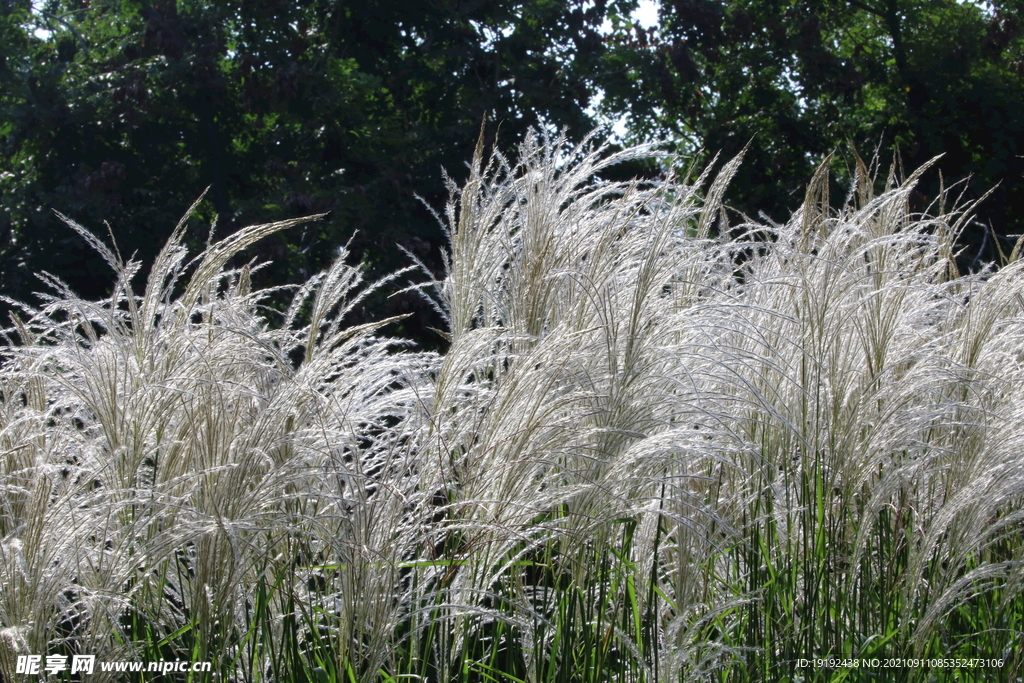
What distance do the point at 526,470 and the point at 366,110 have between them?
1009 centimetres

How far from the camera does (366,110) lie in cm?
1131

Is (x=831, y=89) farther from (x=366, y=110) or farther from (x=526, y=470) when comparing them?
(x=526, y=470)

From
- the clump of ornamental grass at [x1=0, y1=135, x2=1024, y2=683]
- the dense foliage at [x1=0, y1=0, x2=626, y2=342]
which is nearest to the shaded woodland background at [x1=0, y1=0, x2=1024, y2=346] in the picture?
the dense foliage at [x1=0, y1=0, x2=626, y2=342]

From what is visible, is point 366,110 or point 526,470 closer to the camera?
point 526,470

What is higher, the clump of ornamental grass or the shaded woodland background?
the shaded woodland background

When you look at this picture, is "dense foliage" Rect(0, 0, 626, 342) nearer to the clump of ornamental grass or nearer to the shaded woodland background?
the shaded woodland background

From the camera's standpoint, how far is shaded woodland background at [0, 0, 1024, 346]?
973 cm

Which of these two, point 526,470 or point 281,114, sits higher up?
point 281,114

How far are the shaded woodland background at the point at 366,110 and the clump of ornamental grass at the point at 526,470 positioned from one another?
6596mm

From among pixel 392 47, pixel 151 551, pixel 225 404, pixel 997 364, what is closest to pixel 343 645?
pixel 151 551

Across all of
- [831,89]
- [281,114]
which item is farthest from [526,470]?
[831,89]

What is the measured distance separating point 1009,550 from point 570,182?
6.07 feet

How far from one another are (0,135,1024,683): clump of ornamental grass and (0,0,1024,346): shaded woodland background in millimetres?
6596

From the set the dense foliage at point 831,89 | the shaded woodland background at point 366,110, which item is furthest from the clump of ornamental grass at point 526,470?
the dense foliage at point 831,89
